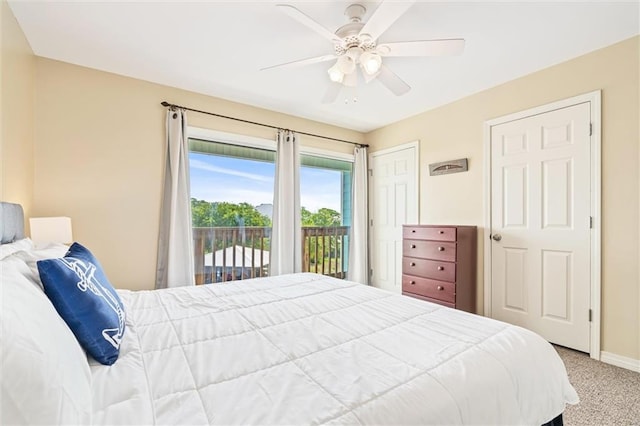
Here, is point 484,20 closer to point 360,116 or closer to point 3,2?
point 360,116

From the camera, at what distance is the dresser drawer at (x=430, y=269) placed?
10.1 feet

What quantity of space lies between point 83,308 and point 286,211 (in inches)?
109

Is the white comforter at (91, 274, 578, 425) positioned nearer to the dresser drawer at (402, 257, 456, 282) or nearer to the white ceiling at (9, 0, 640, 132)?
the dresser drawer at (402, 257, 456, 282)

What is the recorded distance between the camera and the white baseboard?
222 centimetres

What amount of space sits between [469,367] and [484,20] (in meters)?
2.26

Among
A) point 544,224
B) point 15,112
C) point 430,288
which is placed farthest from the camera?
point 430,288

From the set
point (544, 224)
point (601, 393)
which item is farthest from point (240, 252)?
point (601, 393)

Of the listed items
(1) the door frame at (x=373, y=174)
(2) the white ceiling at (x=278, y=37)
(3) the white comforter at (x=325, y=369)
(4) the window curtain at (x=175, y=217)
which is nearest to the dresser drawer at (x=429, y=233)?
(1) the door frame at (x=373, y=174)

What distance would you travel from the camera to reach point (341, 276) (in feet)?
15.4

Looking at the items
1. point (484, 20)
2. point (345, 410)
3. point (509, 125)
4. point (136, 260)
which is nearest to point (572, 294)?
point (509, 125)

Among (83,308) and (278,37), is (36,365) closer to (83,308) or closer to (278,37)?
(83,308)

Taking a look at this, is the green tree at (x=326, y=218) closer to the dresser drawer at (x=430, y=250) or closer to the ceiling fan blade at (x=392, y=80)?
the dresser drawer at (x=430, y=250)

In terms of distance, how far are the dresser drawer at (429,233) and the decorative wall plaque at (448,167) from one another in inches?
A: 30.5

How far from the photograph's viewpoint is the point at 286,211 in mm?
3727
